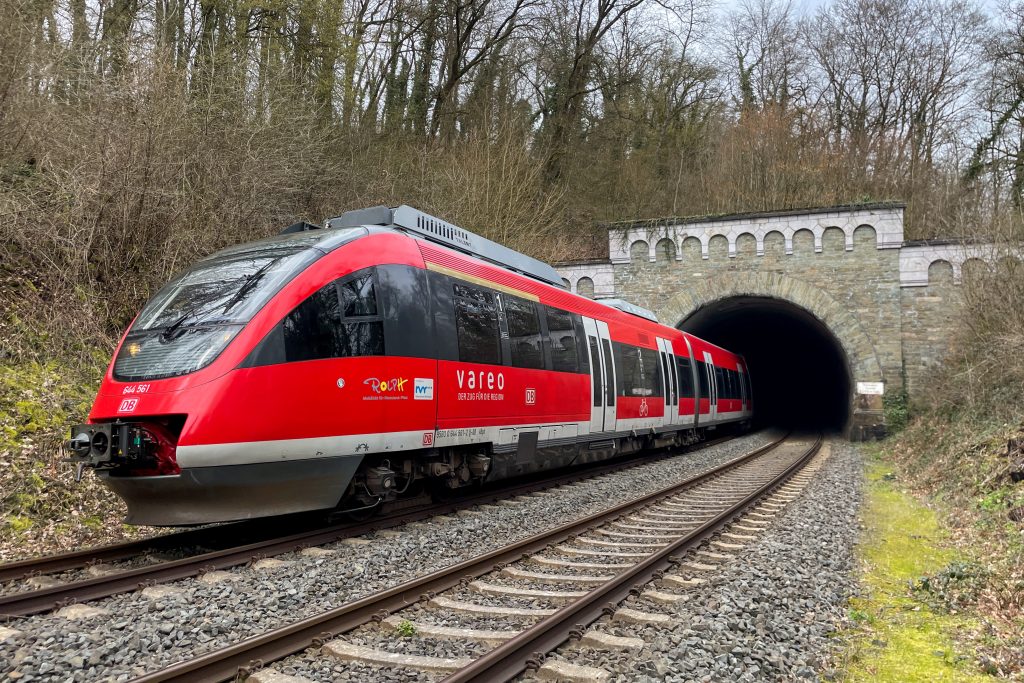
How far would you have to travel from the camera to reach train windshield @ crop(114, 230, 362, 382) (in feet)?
21.7

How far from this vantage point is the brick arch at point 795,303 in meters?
22.0

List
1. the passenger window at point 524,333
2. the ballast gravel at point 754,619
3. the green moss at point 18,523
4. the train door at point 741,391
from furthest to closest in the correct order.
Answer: the train door at point 741,391 < the passenger window at point 524,333 < the green moss at point 18,523 < the ballast gravel at point 754,619

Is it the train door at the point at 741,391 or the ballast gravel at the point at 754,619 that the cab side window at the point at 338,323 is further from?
the train door at the point at 741,391

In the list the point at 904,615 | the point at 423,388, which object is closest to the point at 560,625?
the point at 904,615

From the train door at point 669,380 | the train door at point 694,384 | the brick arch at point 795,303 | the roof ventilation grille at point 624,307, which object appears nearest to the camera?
the roof ventilation grille at point 624,307

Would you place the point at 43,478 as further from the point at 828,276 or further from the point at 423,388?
the point at 828,276

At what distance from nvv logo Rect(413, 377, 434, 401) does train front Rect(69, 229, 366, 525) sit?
3.86 feet

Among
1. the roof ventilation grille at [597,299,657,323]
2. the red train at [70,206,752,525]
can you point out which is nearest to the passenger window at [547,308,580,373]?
the red train at [70,206,752,525]

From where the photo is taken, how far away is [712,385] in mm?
22203

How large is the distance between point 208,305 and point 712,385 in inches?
689

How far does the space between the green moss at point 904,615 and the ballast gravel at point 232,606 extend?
9.23 feet

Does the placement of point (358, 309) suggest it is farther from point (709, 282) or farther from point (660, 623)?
point (709, 282)

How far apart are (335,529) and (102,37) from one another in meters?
11.3

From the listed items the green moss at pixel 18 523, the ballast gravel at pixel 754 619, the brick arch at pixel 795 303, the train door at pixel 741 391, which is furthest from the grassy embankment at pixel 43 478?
the train door at pixel 741 391
